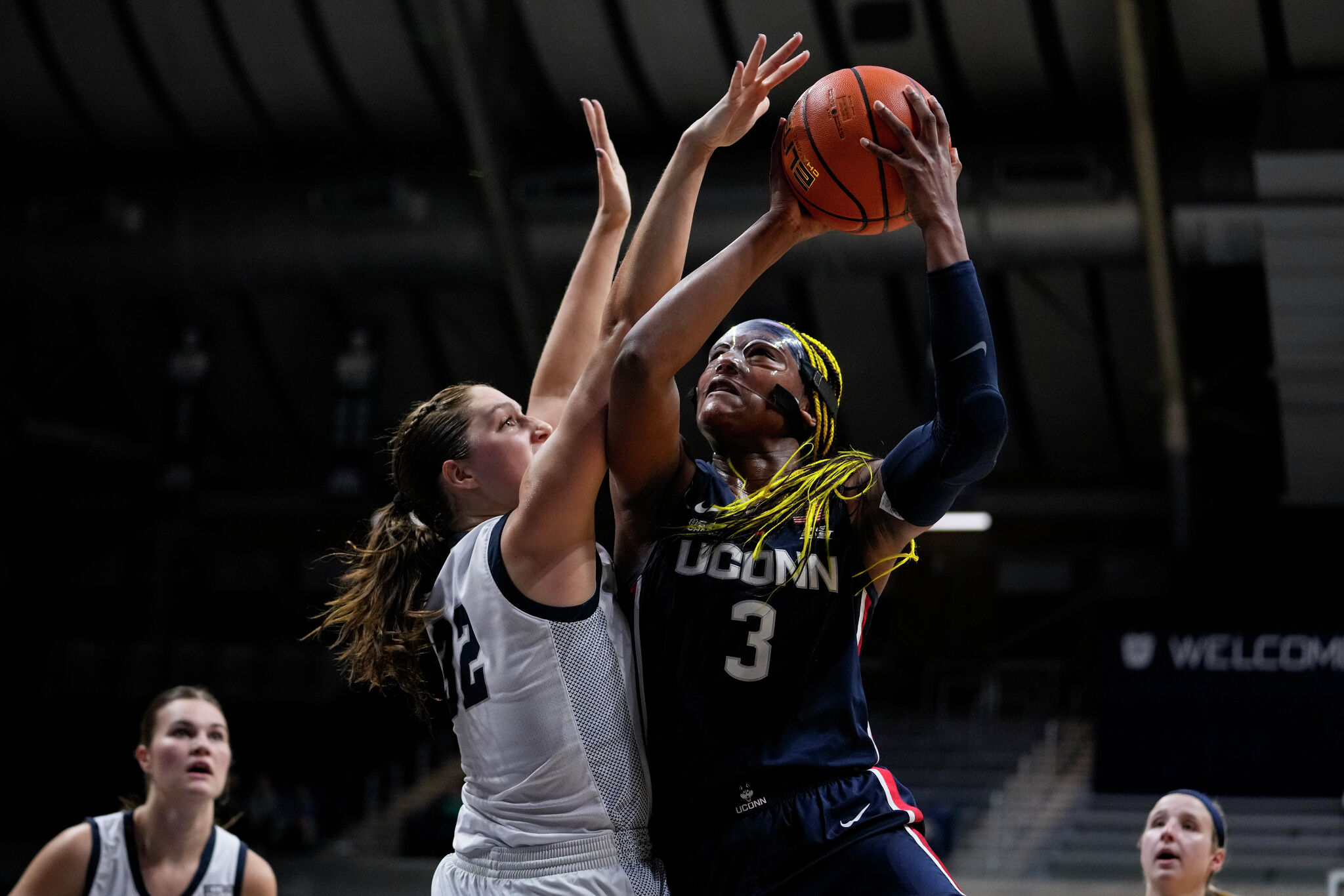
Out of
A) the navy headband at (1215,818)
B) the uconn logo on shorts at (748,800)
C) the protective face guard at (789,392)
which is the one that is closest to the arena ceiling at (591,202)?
the navy headband at (1215,818)

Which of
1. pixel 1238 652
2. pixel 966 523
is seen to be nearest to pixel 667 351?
pixel 1238 652

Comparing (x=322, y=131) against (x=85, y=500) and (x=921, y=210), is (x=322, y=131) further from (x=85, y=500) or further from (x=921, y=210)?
(x=921, y=210)

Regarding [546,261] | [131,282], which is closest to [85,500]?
[131,282]

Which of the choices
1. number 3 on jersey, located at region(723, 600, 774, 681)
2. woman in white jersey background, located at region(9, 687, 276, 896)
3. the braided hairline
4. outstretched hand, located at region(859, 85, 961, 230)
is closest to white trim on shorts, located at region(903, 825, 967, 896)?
number 3 on jersey, located at region(723, 600, 774, 681)

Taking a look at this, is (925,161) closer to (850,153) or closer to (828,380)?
(850,153)

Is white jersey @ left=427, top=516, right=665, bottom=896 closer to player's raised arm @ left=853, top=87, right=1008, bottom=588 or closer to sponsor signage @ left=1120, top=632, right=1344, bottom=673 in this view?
player's raised arm @ left=853, top=87, right=1008, bottom=588

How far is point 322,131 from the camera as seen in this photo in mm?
16172

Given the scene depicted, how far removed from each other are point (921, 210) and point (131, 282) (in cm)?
1437

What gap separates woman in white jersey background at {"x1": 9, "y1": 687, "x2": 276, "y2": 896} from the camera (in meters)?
5.04

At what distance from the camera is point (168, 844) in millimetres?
5195

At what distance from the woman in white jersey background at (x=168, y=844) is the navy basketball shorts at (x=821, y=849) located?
277cm

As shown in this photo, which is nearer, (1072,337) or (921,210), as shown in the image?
(921,210)

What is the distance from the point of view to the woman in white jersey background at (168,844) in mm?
5039

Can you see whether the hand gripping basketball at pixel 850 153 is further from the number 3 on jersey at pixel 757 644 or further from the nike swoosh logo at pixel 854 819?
the nike swoosh logo at pixel 854 819
